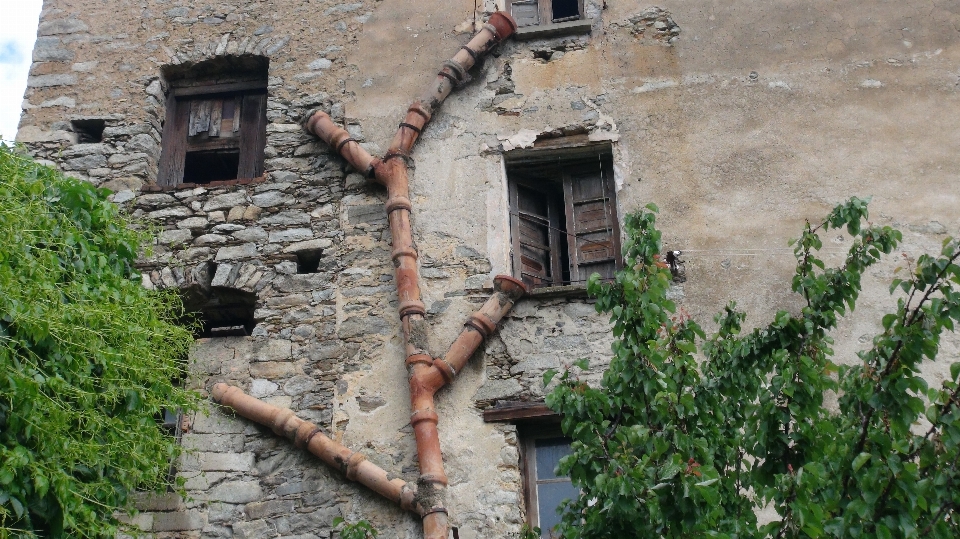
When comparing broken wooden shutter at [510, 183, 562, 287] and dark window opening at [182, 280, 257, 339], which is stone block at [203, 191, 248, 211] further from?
broken wooden shutter at [510, 183, 562, 287]

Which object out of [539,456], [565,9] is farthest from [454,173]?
[539,456]

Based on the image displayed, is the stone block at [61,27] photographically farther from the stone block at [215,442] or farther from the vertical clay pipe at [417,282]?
the stone block at [215,442]

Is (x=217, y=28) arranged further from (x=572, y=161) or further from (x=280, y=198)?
(x=572, y=161)

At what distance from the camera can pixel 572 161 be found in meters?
8.09

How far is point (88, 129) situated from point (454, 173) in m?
2.65

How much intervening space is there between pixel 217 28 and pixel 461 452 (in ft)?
12.6

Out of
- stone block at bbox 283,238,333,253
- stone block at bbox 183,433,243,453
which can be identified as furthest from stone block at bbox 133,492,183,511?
stone block at bbox 283,238,333,253

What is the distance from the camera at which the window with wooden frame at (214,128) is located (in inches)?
337

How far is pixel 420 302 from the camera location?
7305mm

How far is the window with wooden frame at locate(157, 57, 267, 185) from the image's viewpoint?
28.1ft

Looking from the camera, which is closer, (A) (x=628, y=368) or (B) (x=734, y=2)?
(A) (x=628, y=368)

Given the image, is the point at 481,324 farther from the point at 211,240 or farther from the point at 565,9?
the point at 565,9

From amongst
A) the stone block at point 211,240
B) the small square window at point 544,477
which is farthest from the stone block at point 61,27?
the small square window at point 544,477

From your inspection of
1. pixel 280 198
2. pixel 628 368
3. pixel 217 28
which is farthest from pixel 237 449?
pixel 217 28
